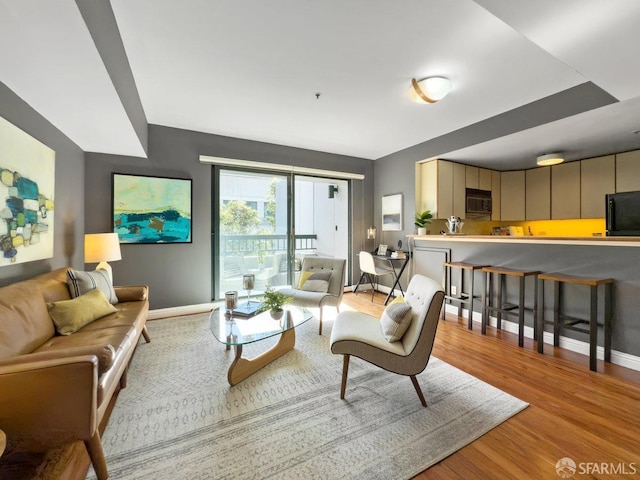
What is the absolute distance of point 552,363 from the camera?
246 cm

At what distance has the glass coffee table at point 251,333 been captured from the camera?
2086 mm

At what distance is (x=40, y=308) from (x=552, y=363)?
410 cm

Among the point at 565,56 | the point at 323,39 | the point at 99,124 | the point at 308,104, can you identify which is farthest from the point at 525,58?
the point at 99,124

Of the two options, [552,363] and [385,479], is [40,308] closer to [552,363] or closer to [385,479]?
[385,479]

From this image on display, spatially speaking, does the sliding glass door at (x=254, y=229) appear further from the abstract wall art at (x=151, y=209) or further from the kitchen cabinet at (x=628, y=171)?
the kitchen cabinet at (x=628, y=171)

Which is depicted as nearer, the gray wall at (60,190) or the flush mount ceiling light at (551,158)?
the gray wall at (60,190)

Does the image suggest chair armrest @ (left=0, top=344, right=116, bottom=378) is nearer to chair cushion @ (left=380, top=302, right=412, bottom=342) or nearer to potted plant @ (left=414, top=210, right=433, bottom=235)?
chair cushion @ (left=380, top=302, right=412, bottom=342)

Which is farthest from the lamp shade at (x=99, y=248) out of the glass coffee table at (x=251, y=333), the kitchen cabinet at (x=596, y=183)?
the kitchen cabinet at (x=596, y=183)

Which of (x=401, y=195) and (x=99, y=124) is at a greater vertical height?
(x=99, y=124)

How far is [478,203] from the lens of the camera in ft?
15.8

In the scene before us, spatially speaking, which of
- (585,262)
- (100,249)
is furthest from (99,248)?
(585,262)

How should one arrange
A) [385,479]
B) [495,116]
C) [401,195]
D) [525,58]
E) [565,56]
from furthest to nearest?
1. [401,195]
2. [495,116]
3. [525,58]
4. [565,56]
5. [385,479]

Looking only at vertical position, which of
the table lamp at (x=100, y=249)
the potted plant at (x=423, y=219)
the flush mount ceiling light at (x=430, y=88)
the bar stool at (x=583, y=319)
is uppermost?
the flush mount ceiling light at (x=430, y=88)

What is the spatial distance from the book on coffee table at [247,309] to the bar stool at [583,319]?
2760mm
